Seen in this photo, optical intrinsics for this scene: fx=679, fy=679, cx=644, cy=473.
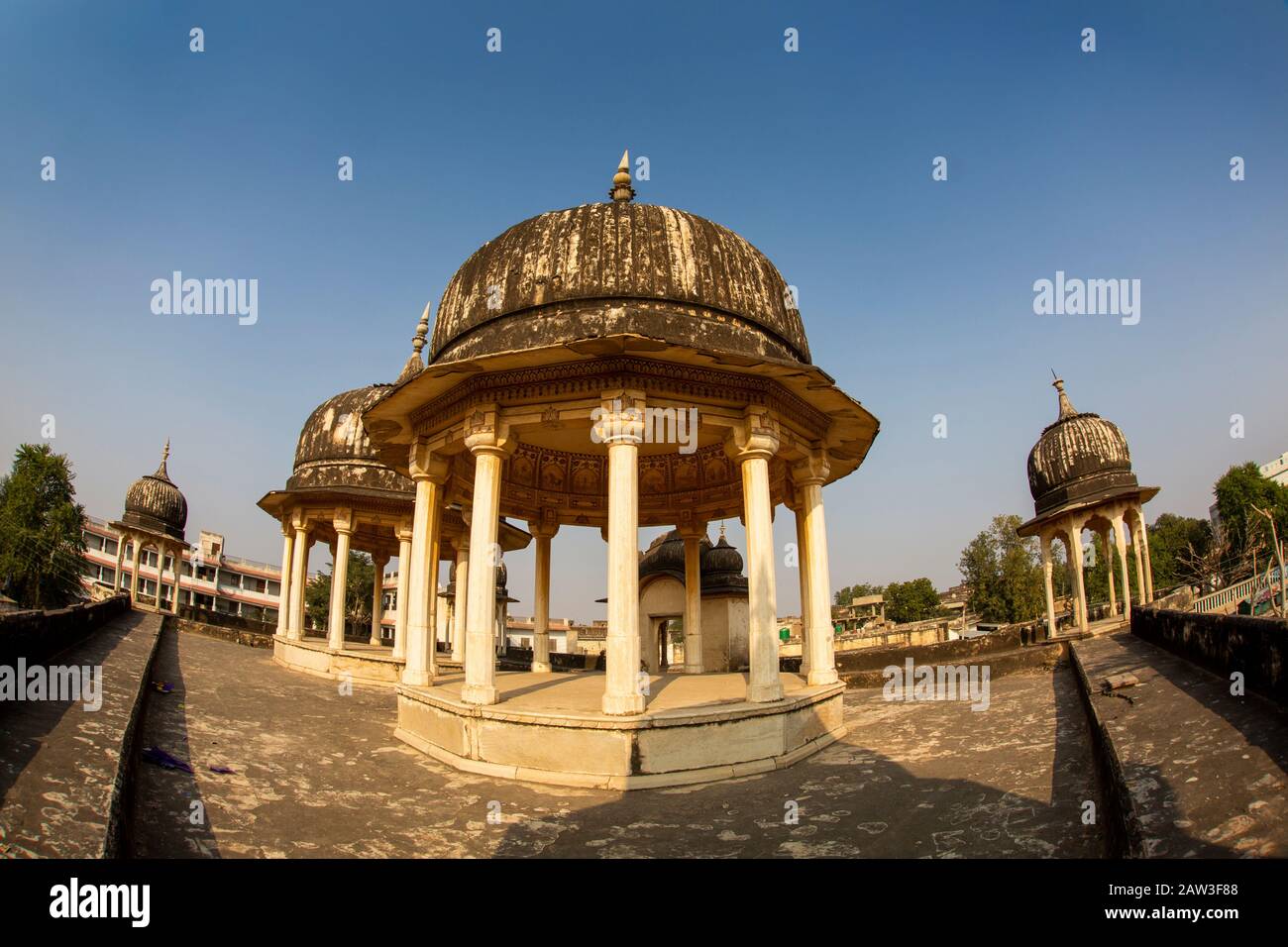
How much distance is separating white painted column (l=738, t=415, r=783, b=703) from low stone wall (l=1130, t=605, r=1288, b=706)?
18.2ft

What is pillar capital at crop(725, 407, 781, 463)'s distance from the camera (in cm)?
1169

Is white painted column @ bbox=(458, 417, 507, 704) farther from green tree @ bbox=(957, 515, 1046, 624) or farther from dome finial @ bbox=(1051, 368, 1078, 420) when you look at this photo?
green tree @ bbox=(957, 515, 1046, 624)

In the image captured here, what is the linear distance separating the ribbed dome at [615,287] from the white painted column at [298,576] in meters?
13.4

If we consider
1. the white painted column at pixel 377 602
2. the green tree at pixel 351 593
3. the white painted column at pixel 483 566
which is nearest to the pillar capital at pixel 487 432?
the white painted column at pixel 483 566

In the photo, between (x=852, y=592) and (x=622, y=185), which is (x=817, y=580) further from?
(x=852, y=592)

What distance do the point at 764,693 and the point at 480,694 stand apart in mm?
4536

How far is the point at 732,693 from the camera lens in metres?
12.3

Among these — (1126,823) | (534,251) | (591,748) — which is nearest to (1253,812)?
(1126,823)

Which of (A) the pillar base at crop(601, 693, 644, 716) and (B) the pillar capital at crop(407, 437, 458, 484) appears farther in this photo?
(B) the pillar capital at crop(407, 437, 458, 484)

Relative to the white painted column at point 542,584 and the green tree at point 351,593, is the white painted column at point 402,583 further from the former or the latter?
the green tree at point 351,593

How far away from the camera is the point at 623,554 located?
410 inches

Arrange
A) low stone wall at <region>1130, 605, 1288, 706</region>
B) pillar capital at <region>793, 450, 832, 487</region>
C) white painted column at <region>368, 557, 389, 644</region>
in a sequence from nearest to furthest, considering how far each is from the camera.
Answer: low stone wall at <region>1130, 605, 1288, 706</region> < pillar capital at <region>793, 450, 832, 487</region> < white painted column at <region>368, 557, 389, 644</region>

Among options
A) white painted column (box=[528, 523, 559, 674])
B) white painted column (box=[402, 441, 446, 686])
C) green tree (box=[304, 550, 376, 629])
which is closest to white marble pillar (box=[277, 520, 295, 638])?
white painted column (box=[528, 523, 559, 674])
